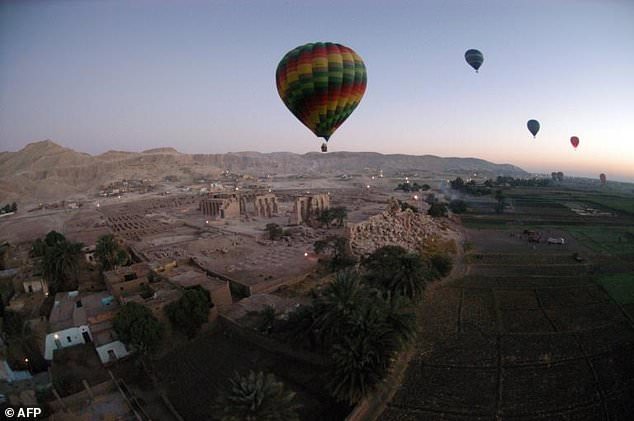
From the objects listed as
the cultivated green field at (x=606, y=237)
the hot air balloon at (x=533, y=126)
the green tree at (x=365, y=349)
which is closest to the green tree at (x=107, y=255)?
the green tree at (x=365, y=349)

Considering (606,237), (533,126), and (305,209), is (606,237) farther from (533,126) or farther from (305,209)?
(305,209)

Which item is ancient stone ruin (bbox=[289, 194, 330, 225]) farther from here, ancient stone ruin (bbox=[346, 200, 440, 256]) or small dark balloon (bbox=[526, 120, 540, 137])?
small dark balloon (bbox=[526, 120, 540, 137])

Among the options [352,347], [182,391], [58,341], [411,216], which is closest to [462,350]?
[352,347]

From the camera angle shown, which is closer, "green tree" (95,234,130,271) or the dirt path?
the dirt path

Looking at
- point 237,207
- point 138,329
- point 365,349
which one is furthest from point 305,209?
point 365,349

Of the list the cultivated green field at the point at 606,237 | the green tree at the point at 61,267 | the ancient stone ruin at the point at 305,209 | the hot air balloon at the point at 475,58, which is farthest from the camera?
the ancient stone ruin at the point at 305,209

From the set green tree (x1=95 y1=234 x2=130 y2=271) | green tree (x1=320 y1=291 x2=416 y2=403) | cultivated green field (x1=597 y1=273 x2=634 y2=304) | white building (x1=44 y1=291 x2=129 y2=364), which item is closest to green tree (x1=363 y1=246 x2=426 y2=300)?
green tree (x1=320 y1=291 x2=416 y2=403)

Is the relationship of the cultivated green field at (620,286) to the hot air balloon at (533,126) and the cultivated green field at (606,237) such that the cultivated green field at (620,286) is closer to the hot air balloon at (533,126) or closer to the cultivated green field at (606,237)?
the cultivated green field at (606,237)
